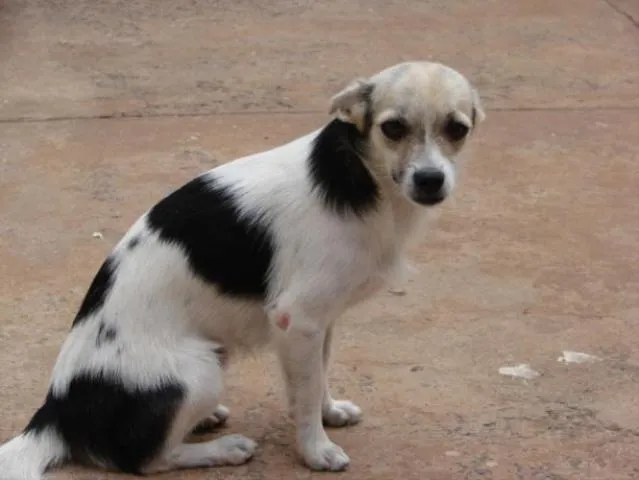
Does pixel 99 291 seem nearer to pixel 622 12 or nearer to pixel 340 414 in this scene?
pixel 340 414

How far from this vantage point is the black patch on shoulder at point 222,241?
131 inches

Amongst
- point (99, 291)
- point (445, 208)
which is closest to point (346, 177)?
point (99, 291)

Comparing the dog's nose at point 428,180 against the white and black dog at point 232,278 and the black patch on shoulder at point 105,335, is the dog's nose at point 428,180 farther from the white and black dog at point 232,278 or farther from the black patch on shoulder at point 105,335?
the black patch on shoulder at point 105,335

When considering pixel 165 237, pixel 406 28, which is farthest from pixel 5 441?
pixel 406 28

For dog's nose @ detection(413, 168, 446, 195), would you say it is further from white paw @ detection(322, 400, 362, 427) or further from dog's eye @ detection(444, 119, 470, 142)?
white paw @ detection(322, 400, 362, 427)

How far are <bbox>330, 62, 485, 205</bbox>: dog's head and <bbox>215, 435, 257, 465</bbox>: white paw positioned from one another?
0.90 m

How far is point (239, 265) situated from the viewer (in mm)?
3342

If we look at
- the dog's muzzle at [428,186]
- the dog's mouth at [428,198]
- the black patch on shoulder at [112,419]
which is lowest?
the black patch on shoulder at [112,419]

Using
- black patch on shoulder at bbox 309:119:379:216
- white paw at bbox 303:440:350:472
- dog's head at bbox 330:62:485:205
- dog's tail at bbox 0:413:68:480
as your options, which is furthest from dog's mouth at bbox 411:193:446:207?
dog's tail at bbox 0:413:68:480

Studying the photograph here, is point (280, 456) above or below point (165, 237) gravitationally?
below

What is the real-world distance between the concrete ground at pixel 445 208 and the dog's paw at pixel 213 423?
0.19ft

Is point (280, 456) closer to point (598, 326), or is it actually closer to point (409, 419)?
point (409, 419)

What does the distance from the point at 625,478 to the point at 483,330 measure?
38.8 inches

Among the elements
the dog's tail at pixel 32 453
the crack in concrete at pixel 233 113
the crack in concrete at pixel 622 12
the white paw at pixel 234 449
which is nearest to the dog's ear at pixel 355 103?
the white paw at pixel 234 449
